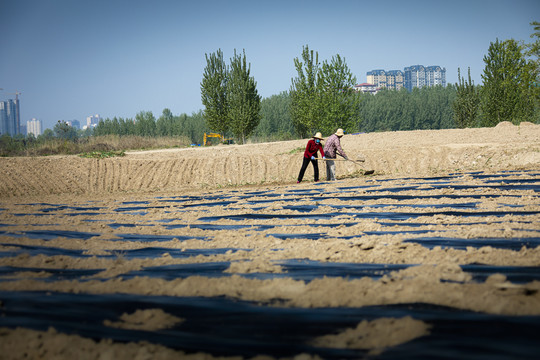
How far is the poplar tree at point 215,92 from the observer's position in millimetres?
35375

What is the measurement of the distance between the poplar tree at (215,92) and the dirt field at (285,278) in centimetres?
2778

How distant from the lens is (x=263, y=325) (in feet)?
8.10

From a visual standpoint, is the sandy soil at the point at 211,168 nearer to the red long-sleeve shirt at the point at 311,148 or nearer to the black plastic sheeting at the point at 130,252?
the red long-sleeve shirt at the point at 311,148

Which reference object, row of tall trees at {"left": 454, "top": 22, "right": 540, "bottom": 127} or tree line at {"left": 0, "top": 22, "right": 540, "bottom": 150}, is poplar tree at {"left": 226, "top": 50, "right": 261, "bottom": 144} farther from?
row of tall trees at {"left": 454, "top": 22, "right": 540, "bottom": 127}

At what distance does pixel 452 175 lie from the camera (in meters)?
10.7

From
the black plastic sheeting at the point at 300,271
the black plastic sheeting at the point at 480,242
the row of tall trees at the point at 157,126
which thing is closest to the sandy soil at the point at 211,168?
the black plastic sheeting at the point at 480,242

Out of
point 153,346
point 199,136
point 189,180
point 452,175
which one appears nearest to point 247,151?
point 189,180

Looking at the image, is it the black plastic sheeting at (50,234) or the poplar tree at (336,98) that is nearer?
the black plastic sheeting at (50,234)

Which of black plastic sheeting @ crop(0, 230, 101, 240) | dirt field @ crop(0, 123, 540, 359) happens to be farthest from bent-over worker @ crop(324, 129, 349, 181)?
black plastic sheeting @ crop(0, 230, 101, 240)

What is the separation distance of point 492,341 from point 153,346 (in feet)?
5.20

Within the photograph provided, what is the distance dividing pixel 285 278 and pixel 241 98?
30.6 metres

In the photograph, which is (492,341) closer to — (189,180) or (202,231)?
(202,231)

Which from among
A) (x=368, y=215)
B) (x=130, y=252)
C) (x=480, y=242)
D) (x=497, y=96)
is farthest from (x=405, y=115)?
(x=130, y=252)

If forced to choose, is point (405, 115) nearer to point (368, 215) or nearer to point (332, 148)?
point (332, 148)
